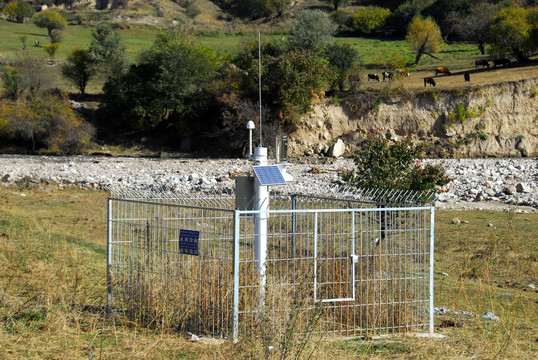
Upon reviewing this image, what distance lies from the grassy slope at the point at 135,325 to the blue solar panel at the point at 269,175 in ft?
6.27

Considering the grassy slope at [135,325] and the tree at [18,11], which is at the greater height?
the tree at [18,11]

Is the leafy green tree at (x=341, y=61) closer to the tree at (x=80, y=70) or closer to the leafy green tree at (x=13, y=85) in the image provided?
Result: the tree at (x=80, y=70)

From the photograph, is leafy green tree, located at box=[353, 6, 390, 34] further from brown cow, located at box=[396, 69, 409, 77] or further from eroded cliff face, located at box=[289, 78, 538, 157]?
Answer: eroded cliff face, located at box=[289, 78, 538, 157]

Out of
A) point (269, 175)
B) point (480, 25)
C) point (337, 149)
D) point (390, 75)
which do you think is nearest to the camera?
point (269, 175)

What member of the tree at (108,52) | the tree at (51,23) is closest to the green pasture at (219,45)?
the tree at (51,23)

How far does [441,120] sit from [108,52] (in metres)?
25.8

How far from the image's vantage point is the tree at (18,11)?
8888 centimetres

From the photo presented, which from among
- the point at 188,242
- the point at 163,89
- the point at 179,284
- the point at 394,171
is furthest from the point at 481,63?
the point at 188,242

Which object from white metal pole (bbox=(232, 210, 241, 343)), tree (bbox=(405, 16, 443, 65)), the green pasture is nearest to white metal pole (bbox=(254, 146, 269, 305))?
white metal pole (bbox=(232, 210, 241, 343))

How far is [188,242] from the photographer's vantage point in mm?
6977

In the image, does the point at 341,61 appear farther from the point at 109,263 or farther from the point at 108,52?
the point at 109,263

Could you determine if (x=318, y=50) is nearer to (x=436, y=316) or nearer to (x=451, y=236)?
(x=451, y=236)

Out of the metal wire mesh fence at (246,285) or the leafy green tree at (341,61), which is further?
the leafy green tree at (341,61)

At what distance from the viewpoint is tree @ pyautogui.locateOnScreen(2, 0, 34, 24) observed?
88875 mm
